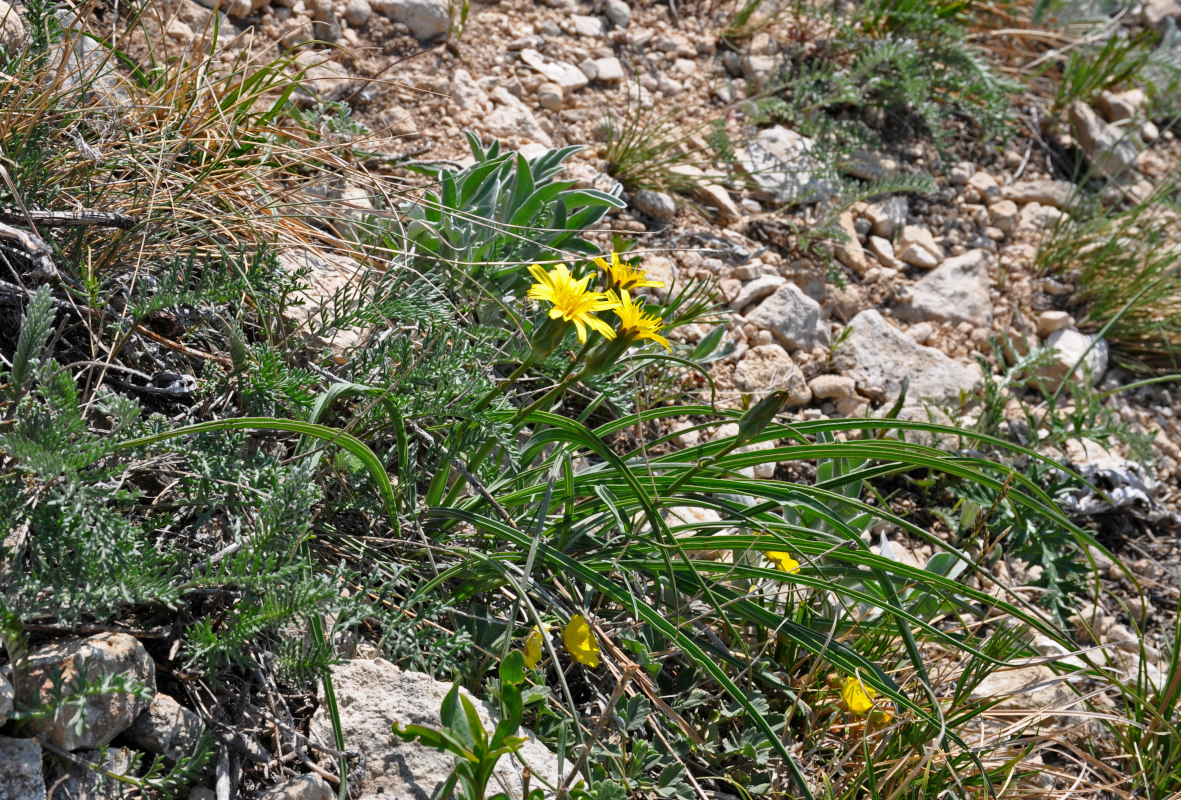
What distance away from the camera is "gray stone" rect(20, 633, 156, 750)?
1.08 m

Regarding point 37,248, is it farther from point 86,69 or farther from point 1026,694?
point 1026,694

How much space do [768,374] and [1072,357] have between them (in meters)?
1.12

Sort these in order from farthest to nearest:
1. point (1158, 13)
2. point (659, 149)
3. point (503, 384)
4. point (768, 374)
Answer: point (1158, 13), point (659, 149), point (768, 374), point (503, 384)

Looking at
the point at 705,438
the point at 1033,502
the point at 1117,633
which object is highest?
the point at 1033,502

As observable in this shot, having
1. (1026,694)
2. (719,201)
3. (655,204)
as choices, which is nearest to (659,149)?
(655,204)

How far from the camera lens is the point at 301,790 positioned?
1189mm

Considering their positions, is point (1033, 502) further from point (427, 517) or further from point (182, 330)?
point (182, 330)

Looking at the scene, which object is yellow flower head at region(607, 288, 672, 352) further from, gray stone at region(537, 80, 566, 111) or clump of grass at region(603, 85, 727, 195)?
gray stone at region(537, 80, 566, 111)

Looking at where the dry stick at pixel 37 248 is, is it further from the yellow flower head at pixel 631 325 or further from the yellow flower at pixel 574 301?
the yellow flower head at pixel 631 325

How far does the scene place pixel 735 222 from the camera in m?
2.74

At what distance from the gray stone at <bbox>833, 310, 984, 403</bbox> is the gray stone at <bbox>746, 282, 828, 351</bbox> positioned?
0.09 meters

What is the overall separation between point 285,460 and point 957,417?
1.86m

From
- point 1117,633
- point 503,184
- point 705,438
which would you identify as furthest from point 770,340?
point 1117,633

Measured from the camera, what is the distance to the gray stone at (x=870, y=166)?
9.70ft
